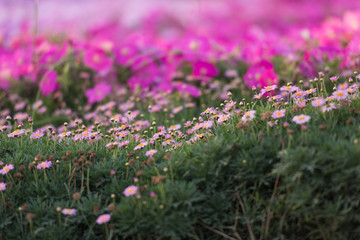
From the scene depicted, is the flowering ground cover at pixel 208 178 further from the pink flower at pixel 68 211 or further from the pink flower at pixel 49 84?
the pink flower at pixel 49 84

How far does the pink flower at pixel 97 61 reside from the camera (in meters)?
4.09

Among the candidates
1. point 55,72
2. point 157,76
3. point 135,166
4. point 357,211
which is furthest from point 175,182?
point 55,72

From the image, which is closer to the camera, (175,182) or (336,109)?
(175,182)

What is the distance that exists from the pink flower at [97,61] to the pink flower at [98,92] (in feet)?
0.70

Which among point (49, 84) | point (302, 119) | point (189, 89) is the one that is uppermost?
point (302, 119)

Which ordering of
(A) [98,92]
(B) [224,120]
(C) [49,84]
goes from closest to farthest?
(B) [224,120] → (A) [98,92] → (C) [49,84]

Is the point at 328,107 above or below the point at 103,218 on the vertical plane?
above

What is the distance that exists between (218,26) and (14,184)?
4.05m

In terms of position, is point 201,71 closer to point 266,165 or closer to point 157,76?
point 157,76

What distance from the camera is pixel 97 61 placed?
4105mm

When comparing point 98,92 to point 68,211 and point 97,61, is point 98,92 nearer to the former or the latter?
point 97,61

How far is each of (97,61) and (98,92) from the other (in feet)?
1.24

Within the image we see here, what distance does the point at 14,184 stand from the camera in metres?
2.14

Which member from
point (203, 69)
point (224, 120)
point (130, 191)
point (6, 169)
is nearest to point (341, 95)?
point (224, 120)
